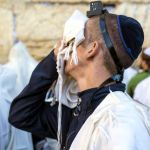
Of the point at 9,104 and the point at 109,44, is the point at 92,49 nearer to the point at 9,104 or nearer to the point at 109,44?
the point at 109,44

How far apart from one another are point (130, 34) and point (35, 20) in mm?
2860

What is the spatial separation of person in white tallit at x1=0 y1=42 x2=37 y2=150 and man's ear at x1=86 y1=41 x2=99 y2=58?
Answer: 1195mm

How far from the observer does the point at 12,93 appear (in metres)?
3.30

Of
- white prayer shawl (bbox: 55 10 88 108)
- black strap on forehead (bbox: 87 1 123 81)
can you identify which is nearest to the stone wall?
white prayer shawl (bbox: 55 10 88 108)

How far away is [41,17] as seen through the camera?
480 cm

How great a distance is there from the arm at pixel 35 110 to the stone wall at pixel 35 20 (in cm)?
239

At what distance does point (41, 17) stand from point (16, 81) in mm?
1534

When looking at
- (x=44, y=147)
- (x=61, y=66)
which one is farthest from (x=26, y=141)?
(x=61, y=66)

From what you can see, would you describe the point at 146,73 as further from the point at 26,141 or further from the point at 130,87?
the point at 26,141

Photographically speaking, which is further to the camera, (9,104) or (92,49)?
(9,104)

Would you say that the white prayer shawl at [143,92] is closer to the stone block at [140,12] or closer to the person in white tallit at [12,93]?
the person in white tallit at [12,93]

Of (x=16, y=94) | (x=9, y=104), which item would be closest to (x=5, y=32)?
(x=16, y=94)

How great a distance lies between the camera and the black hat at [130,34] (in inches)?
78.9

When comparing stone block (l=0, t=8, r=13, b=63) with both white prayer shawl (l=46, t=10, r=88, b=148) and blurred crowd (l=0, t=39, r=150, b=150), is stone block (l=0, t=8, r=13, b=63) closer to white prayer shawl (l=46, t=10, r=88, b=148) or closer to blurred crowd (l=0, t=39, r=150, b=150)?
blurred crowd (l=0, t=39, r=150, b=150)
